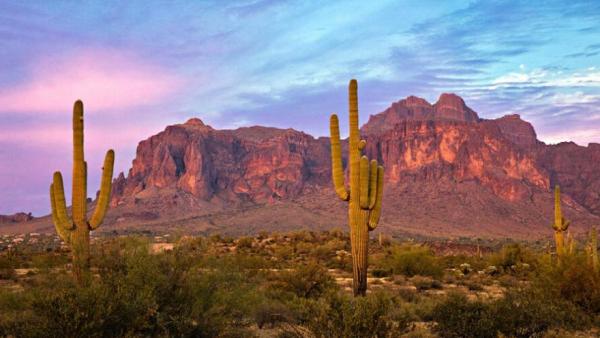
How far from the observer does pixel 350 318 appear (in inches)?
337

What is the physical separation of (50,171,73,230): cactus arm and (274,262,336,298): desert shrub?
23.0ft

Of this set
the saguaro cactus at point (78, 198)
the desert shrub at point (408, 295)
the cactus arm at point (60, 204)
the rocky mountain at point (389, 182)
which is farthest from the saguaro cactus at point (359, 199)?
the rocky mountain at point (389, 182)

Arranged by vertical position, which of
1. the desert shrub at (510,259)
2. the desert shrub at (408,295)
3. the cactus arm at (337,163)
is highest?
the cactus arm at (337,163)

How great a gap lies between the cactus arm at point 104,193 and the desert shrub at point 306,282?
6144mm

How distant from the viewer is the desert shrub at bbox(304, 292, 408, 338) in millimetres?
8617

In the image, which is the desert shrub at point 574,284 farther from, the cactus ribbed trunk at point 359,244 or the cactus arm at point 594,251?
the cactus ribbed trunk at point 359,244

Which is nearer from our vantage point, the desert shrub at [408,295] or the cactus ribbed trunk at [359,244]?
the cactus ribbed trunk at [359,244]

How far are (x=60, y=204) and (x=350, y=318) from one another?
13.2 meters

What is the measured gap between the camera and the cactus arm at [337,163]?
58.2 feet

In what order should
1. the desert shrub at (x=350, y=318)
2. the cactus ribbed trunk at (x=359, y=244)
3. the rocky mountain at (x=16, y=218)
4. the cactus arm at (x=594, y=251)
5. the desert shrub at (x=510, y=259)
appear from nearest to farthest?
the desert shrub at (x=350, y=318) → the cactus arm at (x=594, y=251) → the cactus ribbed trunk at (x=359, y=244) → the desert shrub at (x=510, y=259) → the rocky mountain at (x=16, y=218)

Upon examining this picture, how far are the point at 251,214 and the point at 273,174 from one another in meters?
50.2

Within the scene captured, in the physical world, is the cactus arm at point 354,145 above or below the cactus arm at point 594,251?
above

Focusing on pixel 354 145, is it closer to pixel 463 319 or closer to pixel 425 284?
pixel 463 319

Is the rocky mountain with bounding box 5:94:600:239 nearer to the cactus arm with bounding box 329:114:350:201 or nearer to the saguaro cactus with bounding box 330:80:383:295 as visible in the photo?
the cactus arm with bounding box 329:114:350:201
